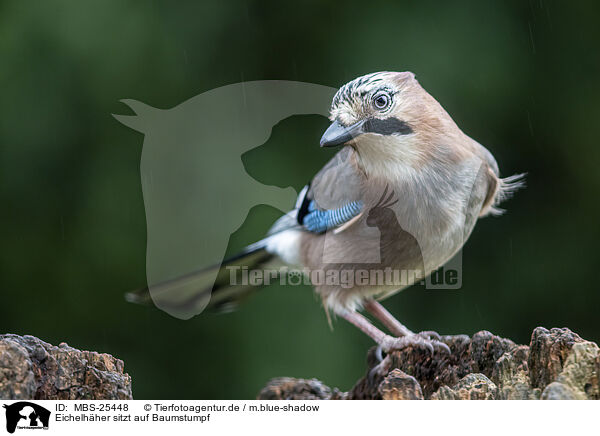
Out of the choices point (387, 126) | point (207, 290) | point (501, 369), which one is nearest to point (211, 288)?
point (207, 290)

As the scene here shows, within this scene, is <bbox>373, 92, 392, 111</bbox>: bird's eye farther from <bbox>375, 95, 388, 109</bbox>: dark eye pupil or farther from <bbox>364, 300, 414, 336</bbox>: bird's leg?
<bbox>364, 300, 414, 336</bbox>: bird's leg

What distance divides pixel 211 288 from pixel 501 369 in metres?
1.73

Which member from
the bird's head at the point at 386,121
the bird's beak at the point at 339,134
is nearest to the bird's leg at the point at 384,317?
the bird's head at the point at 386,121

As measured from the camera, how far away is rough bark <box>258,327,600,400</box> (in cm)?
193

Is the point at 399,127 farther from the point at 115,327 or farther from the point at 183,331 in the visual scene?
the point at 115,327

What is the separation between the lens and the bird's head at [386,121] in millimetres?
2545

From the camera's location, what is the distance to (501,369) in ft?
7.30

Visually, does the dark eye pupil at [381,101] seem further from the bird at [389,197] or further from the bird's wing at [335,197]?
the bird's wing at [335,197]

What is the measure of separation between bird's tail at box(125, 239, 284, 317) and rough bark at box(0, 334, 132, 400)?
132 centimetres

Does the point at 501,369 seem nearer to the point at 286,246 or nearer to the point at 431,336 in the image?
the point at 431,336

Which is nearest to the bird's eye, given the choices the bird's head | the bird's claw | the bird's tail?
the bird's head

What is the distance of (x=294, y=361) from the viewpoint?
12.2 ft

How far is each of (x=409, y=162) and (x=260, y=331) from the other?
146 cm
